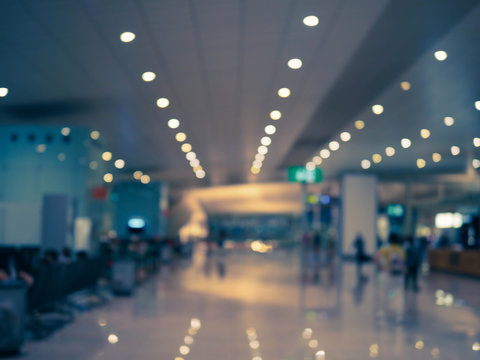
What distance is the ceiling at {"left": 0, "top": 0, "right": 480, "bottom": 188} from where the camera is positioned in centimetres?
962

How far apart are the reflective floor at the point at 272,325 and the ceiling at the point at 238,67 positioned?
4.35 meters

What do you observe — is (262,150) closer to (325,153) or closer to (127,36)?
(325,153)

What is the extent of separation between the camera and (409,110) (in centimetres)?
1767

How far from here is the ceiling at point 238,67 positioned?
962cm

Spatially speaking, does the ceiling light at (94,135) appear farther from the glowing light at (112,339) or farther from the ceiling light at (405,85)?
the glowing light at (112,339)

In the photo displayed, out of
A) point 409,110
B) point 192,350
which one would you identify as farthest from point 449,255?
point 192,350

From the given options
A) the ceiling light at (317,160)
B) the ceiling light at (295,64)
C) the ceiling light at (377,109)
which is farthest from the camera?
A: the ceiling light at (317,160)

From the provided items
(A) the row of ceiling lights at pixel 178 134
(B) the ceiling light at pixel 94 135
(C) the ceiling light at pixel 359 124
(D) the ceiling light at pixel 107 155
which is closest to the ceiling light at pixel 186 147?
(A) the row of ceiling lights at pixel 178 134

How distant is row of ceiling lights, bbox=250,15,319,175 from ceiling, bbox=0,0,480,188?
0.15 meters

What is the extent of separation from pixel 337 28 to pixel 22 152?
11466 mm

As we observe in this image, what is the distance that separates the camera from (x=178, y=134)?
21766mm

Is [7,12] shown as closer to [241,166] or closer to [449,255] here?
[449,255]

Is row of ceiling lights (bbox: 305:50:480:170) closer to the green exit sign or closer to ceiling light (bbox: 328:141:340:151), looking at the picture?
ceiling light (bbox: 328:141:340:151)

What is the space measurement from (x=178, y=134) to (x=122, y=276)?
818cm
